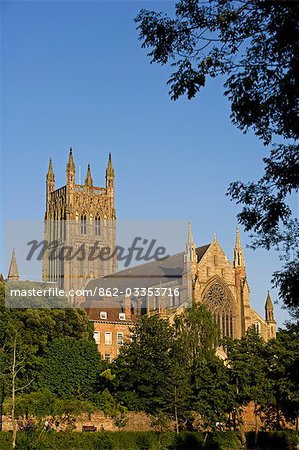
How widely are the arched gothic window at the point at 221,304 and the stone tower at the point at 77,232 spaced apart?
25.8 m

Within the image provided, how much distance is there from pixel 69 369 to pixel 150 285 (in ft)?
99.7

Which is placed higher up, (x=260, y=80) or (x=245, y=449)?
(x=260, y=80)

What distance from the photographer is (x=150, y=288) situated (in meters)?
87.4

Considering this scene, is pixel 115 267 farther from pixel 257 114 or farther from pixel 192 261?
pixel 257 114

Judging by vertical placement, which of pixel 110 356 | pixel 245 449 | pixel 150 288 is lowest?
pixel 245 449

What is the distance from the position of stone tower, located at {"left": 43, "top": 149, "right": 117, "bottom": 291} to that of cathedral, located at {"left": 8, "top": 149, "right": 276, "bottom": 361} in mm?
143

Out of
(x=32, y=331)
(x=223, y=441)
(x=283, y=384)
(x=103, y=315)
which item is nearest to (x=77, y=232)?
(x=103, y=315)

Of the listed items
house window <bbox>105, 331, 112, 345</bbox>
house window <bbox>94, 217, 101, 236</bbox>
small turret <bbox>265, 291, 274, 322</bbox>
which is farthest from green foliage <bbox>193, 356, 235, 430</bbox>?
house window <bbox>94, 217, 101, 236</bbox>

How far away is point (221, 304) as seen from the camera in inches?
3302

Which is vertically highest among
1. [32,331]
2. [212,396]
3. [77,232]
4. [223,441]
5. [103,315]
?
[77,232]

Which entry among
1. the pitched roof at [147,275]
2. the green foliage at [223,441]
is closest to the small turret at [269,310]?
the pitched roof at [147,275]

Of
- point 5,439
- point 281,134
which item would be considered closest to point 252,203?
point 281,134

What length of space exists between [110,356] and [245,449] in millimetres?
37891

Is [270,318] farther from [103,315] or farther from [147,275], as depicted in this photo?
[103,315]
